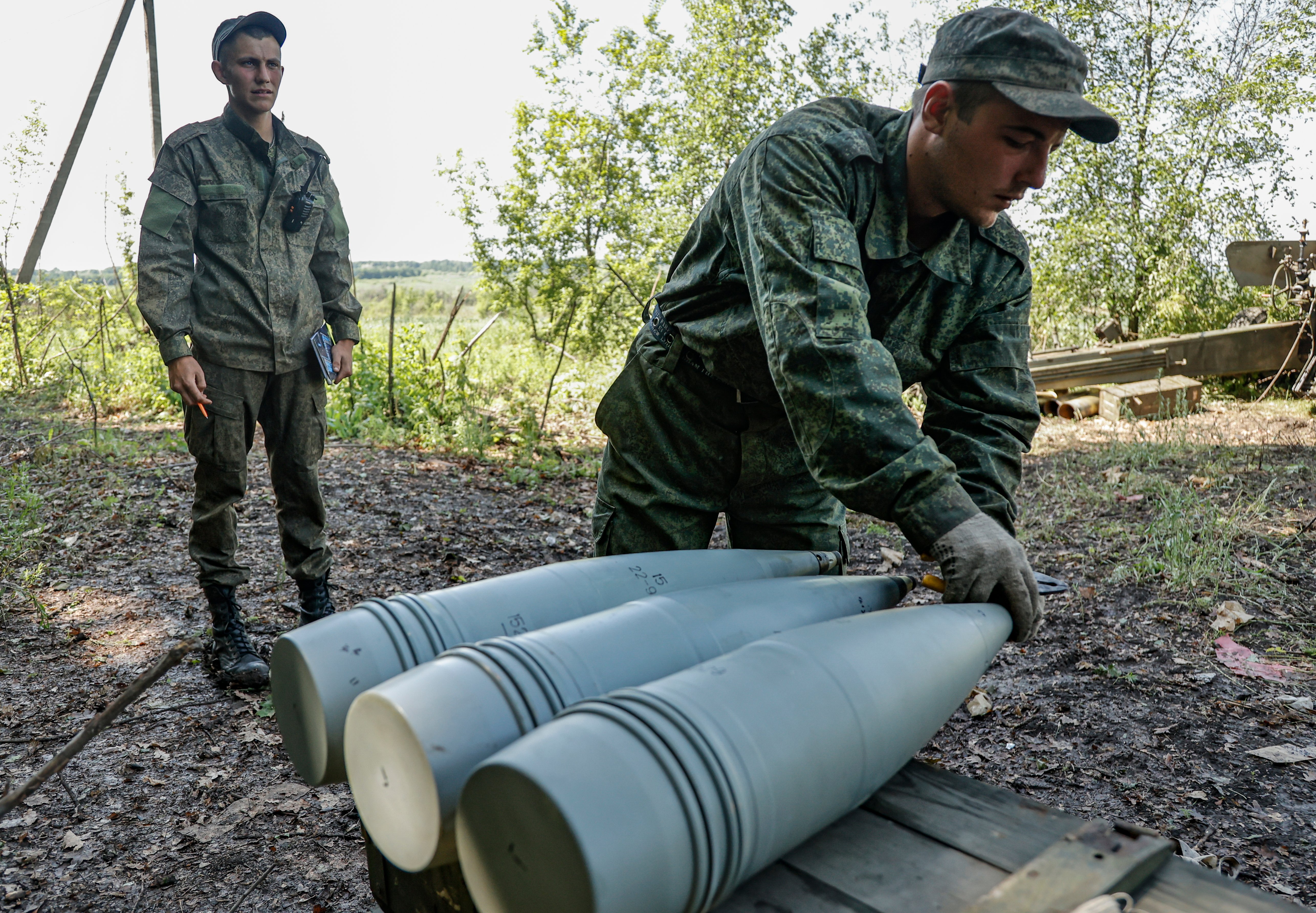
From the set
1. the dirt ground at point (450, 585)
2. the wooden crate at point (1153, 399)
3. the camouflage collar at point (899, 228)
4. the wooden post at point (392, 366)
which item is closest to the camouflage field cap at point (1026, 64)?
the camouflage collar at point (899, 228)

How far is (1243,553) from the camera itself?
4.29 metres

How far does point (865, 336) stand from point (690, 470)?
0.82 metres

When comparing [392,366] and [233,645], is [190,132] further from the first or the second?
[392,366]

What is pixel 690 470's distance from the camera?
89.7 inches

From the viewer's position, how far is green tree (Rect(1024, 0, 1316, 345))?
1079 centimetres

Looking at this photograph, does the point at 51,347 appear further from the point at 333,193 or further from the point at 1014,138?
the point at 1014,138

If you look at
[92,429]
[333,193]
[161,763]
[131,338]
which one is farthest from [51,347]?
[161,763]

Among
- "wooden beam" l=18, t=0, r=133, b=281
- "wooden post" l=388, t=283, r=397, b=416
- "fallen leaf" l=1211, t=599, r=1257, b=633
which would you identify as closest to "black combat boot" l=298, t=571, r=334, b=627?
"fallen leaf" l=1211, t=599, r=1257, b=633

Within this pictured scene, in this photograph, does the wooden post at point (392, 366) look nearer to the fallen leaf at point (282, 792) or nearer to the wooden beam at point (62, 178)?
the wooden beam at point (62, 178)

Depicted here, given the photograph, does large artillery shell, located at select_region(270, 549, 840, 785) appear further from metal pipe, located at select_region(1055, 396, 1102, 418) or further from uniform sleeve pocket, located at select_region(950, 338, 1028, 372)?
metal pipe, located at select_region(1055, 396, 1102, 418)

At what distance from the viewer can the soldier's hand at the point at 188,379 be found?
2947 millimetres

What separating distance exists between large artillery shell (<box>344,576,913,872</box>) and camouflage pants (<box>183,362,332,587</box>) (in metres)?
2.39

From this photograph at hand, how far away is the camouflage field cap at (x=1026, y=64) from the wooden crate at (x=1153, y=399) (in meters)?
6.61

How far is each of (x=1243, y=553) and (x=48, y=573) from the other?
5.74 meters
